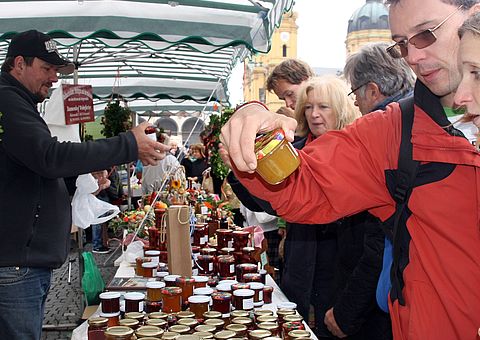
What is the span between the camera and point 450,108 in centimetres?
136

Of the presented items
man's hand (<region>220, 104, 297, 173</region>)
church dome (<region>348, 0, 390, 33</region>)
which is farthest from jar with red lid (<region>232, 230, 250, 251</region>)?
church dome (<region>348, 0, 390, 33</region>)

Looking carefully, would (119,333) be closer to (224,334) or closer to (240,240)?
(224,334)

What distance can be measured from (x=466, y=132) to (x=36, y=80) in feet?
A: 7.19

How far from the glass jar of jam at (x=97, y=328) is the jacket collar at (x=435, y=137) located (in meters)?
1.15

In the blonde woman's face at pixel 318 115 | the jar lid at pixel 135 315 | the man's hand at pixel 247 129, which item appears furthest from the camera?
the blonde woman's face at pixel 318 115

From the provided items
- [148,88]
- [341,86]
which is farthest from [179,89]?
[341,86]

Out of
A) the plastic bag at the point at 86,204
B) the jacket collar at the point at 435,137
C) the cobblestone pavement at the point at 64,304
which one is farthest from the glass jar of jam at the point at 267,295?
the cobblestone pavement at the point at 64,304

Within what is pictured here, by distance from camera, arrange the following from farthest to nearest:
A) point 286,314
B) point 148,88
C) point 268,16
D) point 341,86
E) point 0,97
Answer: point 148,88, point 268,16, point 341,86, point 0,97, point 286,314

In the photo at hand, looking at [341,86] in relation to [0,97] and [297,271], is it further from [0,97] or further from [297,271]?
[0,97]

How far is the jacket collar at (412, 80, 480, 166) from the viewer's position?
1.24m

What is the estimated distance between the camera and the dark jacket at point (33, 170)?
2422 millimetres

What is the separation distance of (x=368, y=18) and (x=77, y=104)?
65854 mm

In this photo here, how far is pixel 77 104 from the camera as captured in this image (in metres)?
4.17

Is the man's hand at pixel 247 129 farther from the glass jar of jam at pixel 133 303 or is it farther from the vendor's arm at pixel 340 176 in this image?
the glass jar of jam at pixel 133 303
